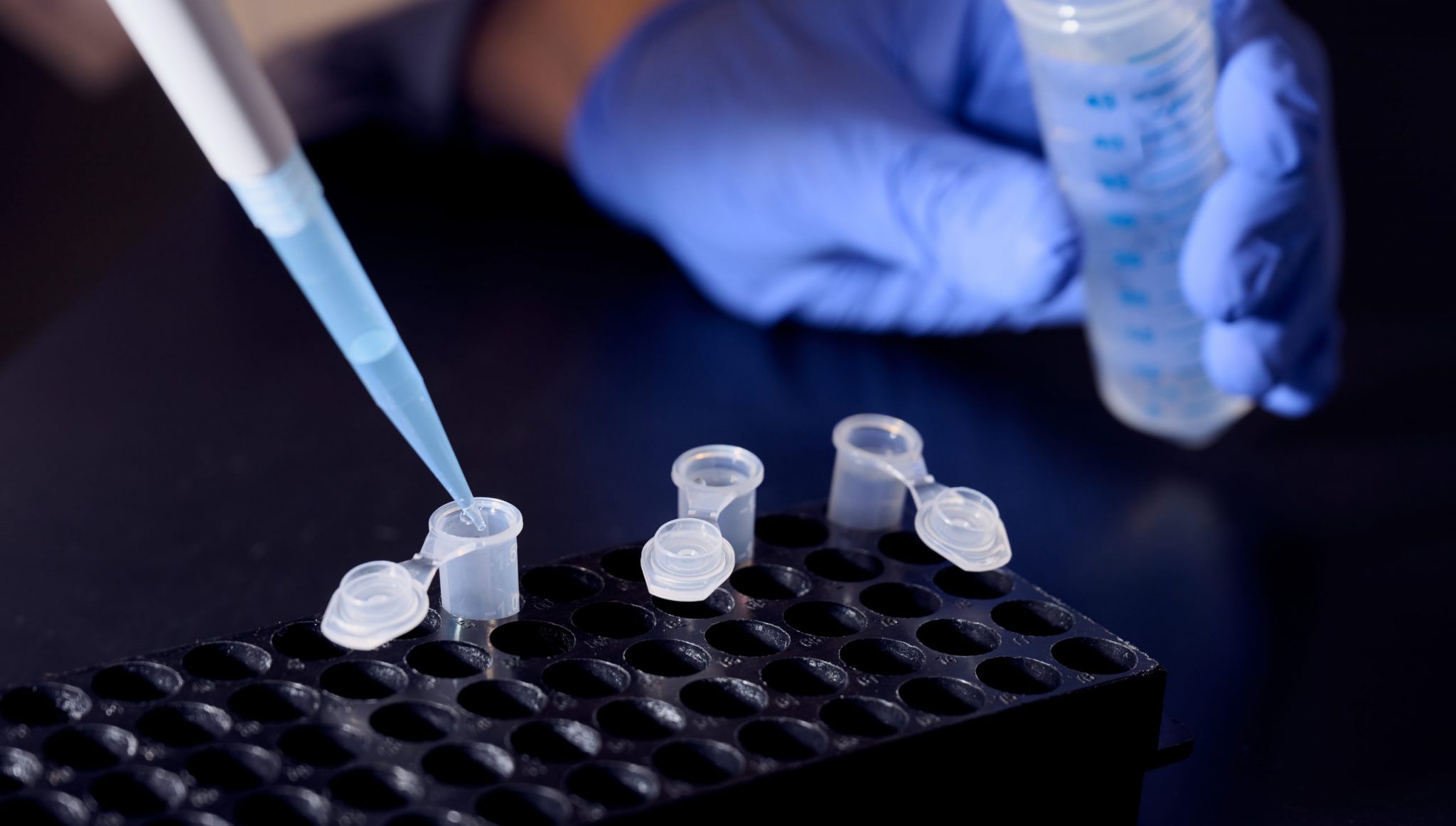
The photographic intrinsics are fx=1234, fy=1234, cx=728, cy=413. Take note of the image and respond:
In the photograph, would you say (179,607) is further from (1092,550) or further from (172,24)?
(1092,550)

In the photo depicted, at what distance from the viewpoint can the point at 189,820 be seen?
0.47 metres

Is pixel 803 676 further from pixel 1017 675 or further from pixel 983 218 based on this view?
pixel 983 218

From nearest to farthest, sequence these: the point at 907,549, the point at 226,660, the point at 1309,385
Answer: the point at 226,660 → the point at 907,549 → the point at 1309,385

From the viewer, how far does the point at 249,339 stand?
3.55 ft

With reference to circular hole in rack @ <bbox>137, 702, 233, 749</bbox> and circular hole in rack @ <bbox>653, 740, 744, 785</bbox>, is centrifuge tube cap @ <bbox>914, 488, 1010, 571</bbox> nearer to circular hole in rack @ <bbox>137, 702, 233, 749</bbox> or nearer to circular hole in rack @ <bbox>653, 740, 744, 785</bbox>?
circular hole in rack @ <bbox>653, 740, 744, 785</bbox>

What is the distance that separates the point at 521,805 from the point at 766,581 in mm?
203

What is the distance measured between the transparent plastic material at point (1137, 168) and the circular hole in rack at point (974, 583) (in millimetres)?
371

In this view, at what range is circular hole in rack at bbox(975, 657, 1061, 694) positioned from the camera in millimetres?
562

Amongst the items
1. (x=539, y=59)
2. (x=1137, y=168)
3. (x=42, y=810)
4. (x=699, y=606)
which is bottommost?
(x=42, y=810)

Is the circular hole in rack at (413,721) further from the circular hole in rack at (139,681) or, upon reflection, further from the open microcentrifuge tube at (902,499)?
the open microcentrifuge tube at (902,499)

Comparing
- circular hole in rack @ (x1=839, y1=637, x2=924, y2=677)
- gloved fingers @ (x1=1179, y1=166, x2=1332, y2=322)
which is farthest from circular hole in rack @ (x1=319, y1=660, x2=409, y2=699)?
gloved fingers @ (x1=1179, y1=166, x2=1332, y2=322)

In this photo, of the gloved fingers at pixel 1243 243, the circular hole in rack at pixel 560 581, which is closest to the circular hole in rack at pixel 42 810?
the circular hole in rack at pixel 560 581

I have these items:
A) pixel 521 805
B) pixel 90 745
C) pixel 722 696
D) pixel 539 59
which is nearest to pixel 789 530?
pixel 722 696

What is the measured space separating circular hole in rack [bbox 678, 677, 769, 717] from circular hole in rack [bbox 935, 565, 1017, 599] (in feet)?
0.44
